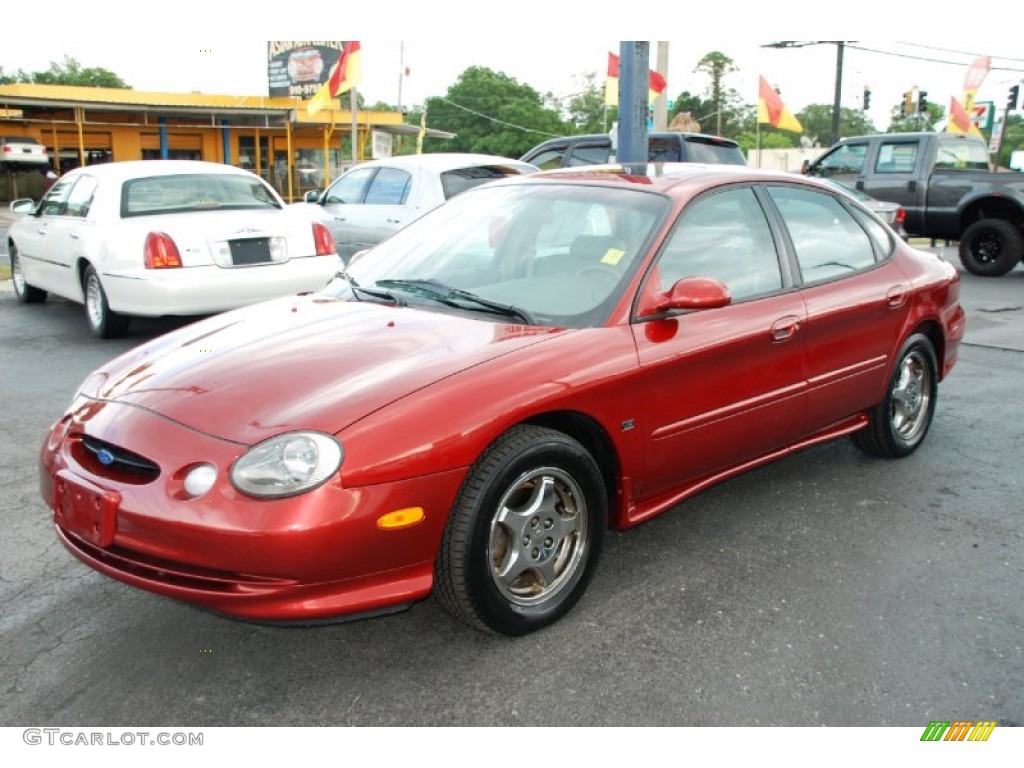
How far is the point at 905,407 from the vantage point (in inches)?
190

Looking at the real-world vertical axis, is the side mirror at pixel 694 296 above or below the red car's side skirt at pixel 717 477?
above

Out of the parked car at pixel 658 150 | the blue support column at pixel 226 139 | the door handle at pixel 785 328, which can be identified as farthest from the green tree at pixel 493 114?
the door handle at pixel 785 328

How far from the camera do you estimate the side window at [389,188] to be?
10.1 metres

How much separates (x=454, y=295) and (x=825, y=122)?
93934 mm

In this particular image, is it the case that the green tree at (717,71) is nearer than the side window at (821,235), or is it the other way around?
the side window at (821,235)

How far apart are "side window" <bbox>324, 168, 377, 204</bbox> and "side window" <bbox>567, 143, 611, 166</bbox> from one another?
3.76 metres

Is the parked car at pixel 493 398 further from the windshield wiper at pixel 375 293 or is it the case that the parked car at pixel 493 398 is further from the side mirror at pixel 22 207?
the side mirror at pixel 22 207

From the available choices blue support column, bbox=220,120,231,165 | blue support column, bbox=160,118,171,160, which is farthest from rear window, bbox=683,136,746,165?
blue support column, bbox=160,118,171,160

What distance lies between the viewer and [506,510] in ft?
9.68

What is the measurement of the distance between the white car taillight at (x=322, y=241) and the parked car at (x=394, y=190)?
1.28 m

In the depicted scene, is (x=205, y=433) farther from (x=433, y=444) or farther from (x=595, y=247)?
(x=595, y=247)

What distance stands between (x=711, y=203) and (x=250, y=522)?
2316 millimetres
